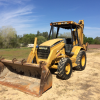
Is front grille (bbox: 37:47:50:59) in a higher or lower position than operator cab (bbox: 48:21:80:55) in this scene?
lower

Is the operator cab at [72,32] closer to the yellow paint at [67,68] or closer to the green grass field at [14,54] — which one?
the yellow paint at [67,68]

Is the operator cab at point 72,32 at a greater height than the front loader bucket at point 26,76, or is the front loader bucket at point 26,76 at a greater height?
the operator cab at point 72,32

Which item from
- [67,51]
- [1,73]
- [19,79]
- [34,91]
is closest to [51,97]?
[34,91]

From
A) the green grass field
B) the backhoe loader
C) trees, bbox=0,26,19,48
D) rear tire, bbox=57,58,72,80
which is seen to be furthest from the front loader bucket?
trees, bbox=0,26,19,48

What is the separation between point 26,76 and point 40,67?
123cm

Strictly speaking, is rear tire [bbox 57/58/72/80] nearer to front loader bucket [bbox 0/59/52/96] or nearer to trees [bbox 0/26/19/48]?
front loader bucket [bbox 0/59/52/96]

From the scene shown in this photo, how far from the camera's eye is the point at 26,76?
5.07 m

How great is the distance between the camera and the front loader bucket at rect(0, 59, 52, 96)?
401cm

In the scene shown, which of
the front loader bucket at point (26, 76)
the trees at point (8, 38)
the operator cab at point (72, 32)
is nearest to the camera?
the front loader bucket at point (26, 76)

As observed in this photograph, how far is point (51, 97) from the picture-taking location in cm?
382

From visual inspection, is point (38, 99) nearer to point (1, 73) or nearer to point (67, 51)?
point (1, 73)

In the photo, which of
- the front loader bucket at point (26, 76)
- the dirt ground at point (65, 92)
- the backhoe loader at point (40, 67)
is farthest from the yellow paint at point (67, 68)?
the front loader bucket at point (26, 76)

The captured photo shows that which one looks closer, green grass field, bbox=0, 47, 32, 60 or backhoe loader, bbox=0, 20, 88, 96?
Result: backhoe loader, bbox=0, 20, 88, 96

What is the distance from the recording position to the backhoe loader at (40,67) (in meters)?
4.14
